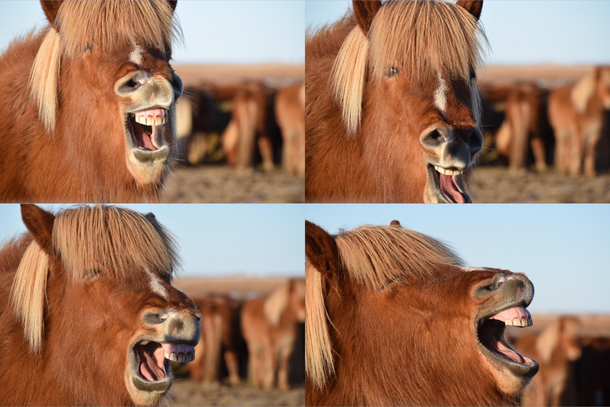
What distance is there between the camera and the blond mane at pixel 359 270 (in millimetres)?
1563

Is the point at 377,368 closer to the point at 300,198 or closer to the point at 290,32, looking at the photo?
the point at 300,198

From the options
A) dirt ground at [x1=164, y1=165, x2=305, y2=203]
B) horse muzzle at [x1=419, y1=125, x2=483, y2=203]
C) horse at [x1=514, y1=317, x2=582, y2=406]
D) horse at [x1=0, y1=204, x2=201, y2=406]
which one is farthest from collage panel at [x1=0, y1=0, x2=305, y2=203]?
horse at [x1=514, y1=317, x2=582, y2=406]

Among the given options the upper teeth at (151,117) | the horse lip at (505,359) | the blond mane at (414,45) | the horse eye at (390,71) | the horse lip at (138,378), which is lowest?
the horse lip at (138,378)

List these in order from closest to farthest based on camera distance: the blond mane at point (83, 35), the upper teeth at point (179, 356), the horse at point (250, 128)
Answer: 1. the upper teeth at point (179, 356)
2. the blond mane at point (83, 35)
3. the horse at point (250, 128)

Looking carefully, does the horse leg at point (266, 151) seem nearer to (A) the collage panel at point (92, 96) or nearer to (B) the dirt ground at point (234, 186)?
(B) the dirt ground at point (234, 186)

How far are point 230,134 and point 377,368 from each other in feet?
6.96

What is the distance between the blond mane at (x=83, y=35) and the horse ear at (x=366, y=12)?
645 mm

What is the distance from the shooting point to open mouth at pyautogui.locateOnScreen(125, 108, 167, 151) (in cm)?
171

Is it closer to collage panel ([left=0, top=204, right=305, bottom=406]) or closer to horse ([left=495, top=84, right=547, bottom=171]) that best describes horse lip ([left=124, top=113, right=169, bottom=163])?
collage panel ([left=0, top=204, right=305, bottom=406])

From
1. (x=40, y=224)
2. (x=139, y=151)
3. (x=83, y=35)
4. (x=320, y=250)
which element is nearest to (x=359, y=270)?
(x=320, y=250)

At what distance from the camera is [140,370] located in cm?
161

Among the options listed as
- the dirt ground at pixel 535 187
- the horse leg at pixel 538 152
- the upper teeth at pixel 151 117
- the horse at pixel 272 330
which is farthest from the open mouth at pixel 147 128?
the horse leg at pixel 538 152

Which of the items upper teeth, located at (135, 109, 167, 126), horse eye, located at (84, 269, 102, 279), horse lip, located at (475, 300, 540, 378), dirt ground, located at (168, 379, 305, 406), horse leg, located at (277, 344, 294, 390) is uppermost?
upper teeth, located at (135, 109, 167, 126)

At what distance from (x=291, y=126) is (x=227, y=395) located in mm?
1779
